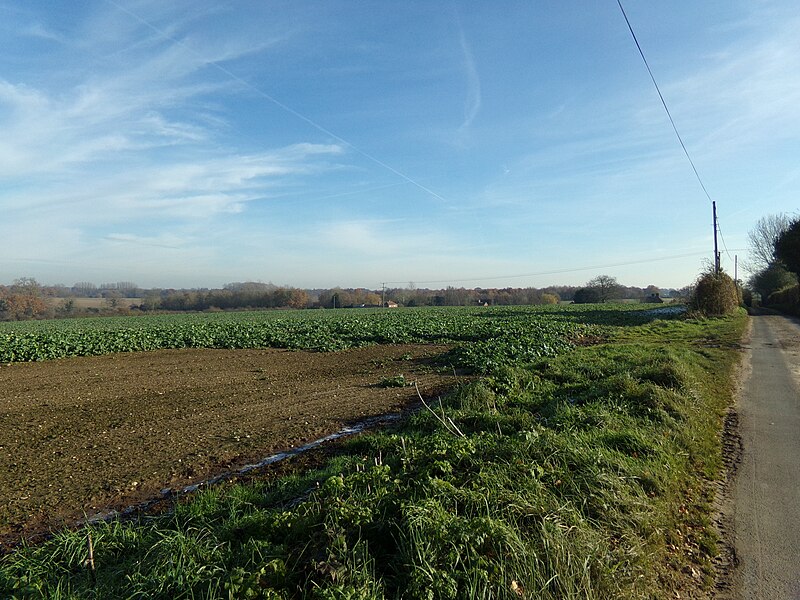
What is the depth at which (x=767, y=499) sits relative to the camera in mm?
4637

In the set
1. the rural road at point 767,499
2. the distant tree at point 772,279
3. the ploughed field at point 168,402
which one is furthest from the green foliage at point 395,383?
the distant tree at point 772,279

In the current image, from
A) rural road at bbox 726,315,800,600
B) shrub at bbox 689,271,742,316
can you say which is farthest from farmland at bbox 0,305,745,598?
shrub at bbox 689,271,742,316

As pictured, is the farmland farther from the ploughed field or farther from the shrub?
the shrub

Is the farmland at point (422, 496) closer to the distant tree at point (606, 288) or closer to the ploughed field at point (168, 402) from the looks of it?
the ploughed field at point (168, 402)

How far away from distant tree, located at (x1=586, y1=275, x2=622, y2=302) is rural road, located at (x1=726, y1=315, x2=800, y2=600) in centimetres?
9337

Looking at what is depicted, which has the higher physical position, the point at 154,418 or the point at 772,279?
the point at 772,279

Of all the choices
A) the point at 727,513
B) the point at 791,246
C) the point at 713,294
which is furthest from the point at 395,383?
the point at 791,246

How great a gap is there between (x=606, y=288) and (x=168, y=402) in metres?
99.6

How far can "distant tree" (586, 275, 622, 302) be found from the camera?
96562 millimetres

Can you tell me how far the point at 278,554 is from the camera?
3.00 metres

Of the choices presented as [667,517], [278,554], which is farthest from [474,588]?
[667,517]

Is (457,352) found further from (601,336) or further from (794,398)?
(601,336)

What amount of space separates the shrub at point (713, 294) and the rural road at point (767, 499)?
77.9 ft

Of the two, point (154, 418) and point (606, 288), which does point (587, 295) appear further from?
point (154, 418)
